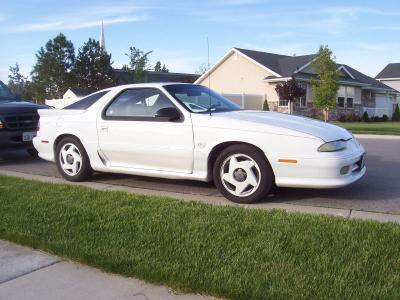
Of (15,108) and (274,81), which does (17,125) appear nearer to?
(15,108)

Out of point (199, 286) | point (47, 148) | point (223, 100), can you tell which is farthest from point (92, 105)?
point (199, 286)

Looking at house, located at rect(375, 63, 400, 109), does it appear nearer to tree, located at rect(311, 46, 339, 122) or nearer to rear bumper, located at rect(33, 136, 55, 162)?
tree, located at rect(311, 46, 339, 122)

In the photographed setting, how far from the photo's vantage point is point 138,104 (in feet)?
21.6

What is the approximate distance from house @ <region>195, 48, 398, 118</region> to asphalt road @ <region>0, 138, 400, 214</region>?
26.5 m

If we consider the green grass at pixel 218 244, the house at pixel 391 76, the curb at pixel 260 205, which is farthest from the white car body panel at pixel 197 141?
the house at pixel 391 76

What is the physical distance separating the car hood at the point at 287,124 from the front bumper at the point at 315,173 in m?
0.27

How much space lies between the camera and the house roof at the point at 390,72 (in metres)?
54.5

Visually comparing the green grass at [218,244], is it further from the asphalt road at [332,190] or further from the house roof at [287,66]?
the house roof at [287,66]

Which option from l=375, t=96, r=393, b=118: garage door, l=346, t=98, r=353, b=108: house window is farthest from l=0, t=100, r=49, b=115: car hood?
l=375, t=96, r=393, b=118: garage door

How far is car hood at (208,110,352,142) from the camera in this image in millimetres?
5406

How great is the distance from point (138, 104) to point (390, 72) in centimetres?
5444

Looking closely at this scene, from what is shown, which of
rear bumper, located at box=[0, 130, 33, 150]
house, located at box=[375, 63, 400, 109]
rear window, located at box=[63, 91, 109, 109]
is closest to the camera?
rear window, located at box=[63, 91, 109, 109]

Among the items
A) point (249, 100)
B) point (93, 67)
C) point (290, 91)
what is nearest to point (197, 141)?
point (290, 91)

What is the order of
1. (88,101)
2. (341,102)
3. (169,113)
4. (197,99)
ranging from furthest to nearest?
(341,102), (88,101), (197,99), (169,113)
